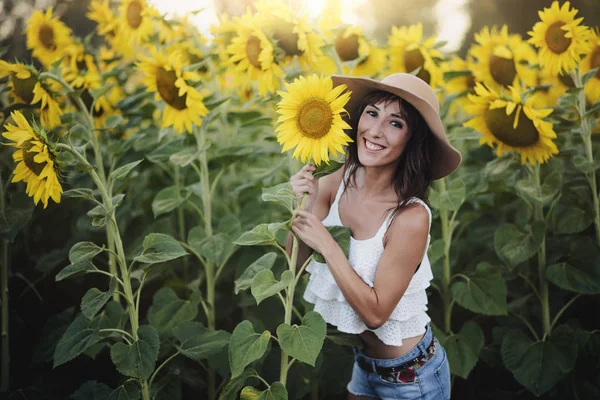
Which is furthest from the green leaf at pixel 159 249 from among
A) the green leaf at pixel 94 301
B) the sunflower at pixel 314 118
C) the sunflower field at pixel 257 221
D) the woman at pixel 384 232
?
the sunflower at pixel 314 118

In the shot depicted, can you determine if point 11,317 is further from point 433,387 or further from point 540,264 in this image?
point 540,264

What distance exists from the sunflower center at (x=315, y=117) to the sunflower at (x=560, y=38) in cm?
135

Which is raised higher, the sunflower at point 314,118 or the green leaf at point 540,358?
the sunflower at point 314,118

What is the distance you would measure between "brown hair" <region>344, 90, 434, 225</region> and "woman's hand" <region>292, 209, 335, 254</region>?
10.1 inches

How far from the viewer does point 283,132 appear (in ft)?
4.98

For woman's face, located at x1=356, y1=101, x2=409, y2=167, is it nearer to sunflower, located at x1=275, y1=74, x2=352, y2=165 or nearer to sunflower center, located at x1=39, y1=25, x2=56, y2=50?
sunflower, located at x1=275, y1=74, x2=352, y2=165

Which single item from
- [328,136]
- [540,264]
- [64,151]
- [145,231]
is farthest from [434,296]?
[64,151]

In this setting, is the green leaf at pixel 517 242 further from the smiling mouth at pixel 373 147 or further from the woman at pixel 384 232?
the smiling mouth at pixel 373 147

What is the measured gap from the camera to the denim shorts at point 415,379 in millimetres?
1749

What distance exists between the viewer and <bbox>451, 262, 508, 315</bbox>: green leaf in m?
2.20

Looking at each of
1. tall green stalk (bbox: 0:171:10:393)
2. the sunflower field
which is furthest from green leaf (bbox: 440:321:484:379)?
tall green stalk (bbox: 0:171:10:393)

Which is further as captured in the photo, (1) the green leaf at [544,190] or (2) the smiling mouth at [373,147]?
(1) the green leaf at [544,190]

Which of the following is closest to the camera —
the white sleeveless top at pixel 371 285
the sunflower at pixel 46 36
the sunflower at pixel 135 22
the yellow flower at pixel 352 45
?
the white sleeveless top at pixel 371 285

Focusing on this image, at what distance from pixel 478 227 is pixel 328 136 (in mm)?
1422
